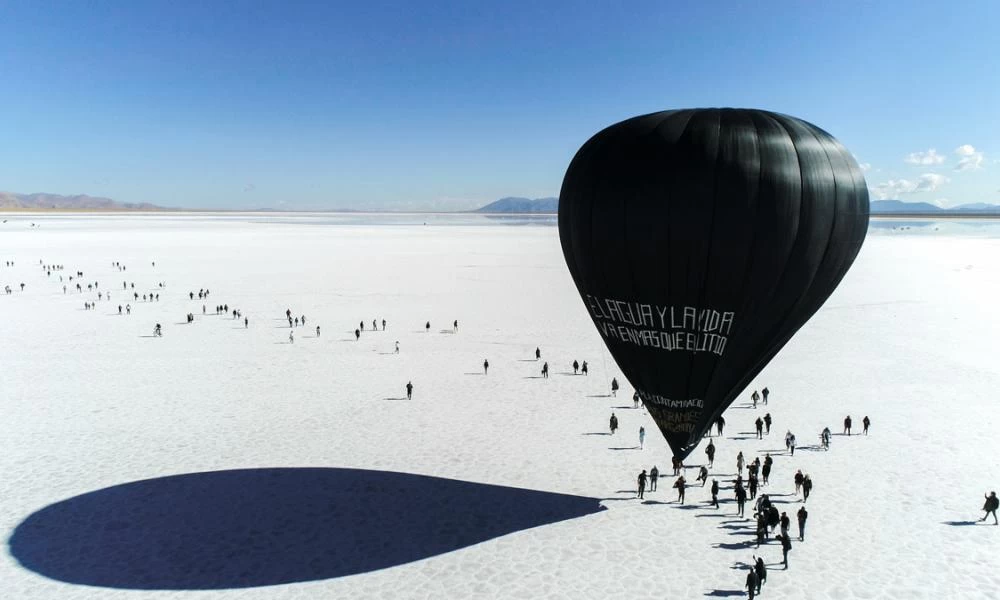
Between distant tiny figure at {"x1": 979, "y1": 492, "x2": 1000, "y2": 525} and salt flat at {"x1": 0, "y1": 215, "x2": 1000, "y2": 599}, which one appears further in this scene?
distant tiny figure at {"x1": 979, "y1": 492, "x2": 1000, "y2": 525}

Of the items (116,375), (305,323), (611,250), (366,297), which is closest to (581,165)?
(611,250)

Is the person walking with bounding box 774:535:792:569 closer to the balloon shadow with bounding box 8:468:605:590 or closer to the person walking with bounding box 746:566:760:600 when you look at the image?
Result: the person walking with bounding box 746:566:760:600

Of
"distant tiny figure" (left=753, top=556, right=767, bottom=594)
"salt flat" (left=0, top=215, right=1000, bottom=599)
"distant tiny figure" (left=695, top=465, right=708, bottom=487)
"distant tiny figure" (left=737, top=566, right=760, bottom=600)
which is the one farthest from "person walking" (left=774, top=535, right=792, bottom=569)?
"distant tiny figure" (left=695, top=465, right=708, bottom=487)

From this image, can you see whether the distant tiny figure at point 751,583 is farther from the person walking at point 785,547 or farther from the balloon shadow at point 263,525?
the balloon shadow at point 263,525

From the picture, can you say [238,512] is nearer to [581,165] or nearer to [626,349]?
[626,349]

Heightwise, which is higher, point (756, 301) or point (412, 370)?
point (756, 301)

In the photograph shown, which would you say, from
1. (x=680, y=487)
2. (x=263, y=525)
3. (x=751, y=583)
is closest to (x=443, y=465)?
(x=263, y=525)
